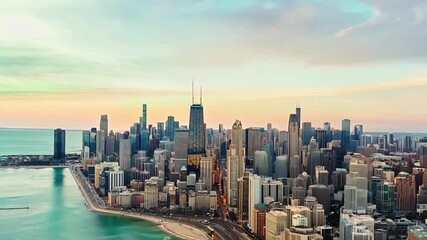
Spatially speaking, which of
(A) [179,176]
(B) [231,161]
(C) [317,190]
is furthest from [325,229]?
(A) [179,176]

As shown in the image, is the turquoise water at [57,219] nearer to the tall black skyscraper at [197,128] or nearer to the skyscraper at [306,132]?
the tall black skyscraper at [197,128]

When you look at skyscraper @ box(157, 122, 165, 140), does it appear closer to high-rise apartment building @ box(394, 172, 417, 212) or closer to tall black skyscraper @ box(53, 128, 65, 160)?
tall black skyscraper @ box(53, 128, 65, 160)

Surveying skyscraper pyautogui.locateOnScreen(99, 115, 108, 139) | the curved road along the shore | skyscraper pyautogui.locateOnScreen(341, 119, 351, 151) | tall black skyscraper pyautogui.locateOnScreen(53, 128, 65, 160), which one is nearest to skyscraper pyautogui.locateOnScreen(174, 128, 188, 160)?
the curved road along the shore

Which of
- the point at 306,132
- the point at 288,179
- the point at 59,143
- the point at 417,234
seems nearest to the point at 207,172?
the point at 288,179

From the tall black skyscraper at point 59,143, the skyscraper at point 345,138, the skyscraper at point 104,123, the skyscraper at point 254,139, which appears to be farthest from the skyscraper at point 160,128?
the skyscraper at point 345,138

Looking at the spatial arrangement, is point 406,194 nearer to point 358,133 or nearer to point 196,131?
point 358,133

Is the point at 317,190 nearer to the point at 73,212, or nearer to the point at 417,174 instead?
the point at 417,174
